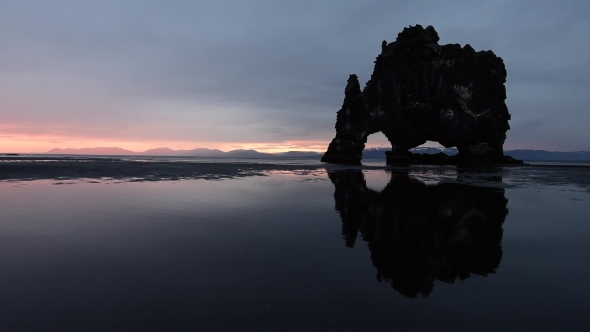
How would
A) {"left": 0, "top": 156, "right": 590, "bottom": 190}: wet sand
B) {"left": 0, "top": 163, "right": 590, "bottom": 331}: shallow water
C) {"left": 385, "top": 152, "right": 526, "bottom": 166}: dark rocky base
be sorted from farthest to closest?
{"left": 385, "top": 152, "right": 526, "bottom": 166}: dark rocky base
{"left": 0, "top": 156, "right": 590, "bottom": 190}: wet sand
{"left": 0, "top": 163, "right": 590, "bottom": 331}: shallow water

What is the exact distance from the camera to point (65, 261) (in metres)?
6.32

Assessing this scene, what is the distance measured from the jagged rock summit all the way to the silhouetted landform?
65.6 meters

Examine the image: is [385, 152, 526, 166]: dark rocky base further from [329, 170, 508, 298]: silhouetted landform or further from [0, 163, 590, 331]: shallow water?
[0, 163, 590, 331]: shallow water

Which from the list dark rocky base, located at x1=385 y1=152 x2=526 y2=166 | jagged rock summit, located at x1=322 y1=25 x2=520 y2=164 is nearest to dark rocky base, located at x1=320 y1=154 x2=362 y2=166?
dark rocky base, located at x1=385 y1=152 x2=526 y2=166

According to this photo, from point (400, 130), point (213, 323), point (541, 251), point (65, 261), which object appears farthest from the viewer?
point (400, 130)

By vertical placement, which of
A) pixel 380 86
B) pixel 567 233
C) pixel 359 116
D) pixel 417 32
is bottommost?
pixel 567 233

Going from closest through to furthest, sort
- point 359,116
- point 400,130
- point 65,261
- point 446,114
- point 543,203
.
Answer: point 65,261 < point 543,203 < point 446,114 < point 400,130 < point 359,116

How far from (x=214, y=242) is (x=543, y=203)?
56.1 feet

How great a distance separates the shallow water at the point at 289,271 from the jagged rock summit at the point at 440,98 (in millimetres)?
68616

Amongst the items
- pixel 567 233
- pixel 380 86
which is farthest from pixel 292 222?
pixel 380 86

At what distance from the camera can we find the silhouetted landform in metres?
6.11

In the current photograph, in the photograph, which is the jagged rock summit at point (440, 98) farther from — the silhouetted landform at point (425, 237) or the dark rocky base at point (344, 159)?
the silhouetted landform at point (425, 237)

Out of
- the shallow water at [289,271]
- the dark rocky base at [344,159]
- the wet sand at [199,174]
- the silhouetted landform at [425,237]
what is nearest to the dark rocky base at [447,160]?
the dark rocky base at [344,159]

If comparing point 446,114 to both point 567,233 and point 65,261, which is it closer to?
point 567,233
